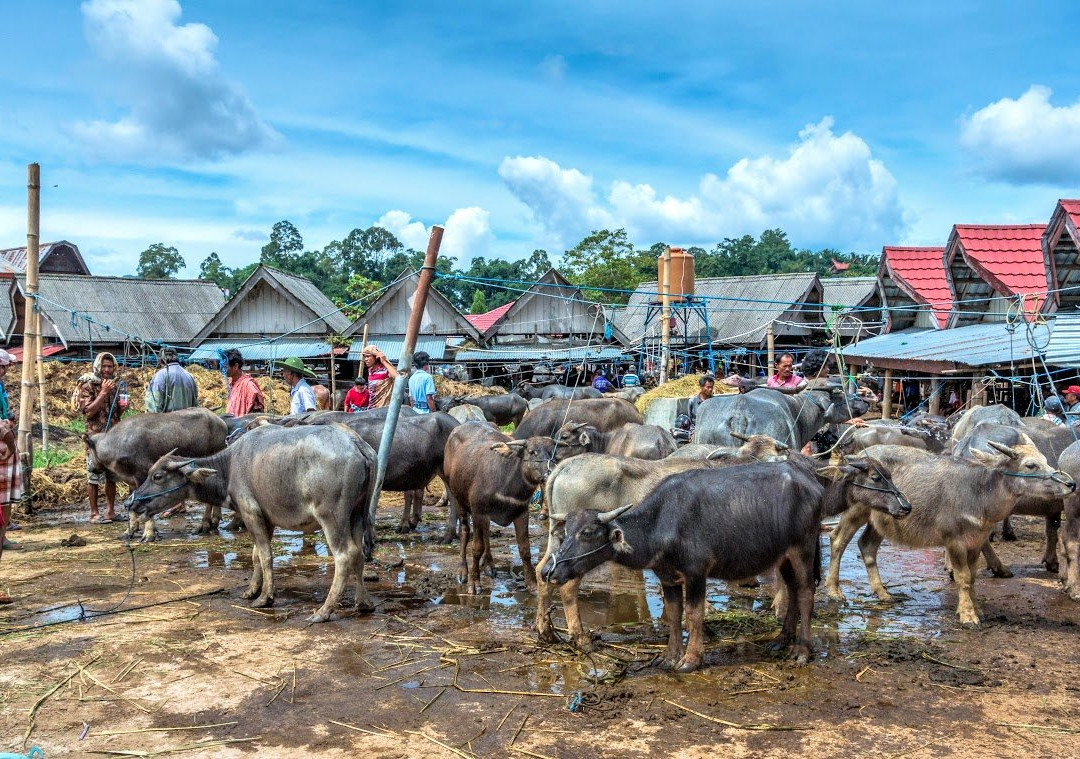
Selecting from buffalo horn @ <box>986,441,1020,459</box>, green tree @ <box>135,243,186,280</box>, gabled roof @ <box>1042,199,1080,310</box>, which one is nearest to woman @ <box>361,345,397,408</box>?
buffalo horn @ <box>986,441,1020,459</box>

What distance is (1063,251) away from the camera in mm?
15930

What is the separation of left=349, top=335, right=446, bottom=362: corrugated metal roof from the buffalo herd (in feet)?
51.7

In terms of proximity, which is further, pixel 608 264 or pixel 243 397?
pixel 608 264

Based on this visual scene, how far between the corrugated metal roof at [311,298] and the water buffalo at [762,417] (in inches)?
674

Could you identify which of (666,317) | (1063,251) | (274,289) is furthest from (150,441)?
(274,289)

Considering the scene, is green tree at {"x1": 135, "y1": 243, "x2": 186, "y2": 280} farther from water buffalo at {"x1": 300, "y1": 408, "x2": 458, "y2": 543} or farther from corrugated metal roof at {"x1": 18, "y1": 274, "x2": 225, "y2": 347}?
water buffalo at {"x1": 300, "y1": 408, "x2": 458, "y2": 543}

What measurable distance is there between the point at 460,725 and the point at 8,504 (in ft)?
17.6

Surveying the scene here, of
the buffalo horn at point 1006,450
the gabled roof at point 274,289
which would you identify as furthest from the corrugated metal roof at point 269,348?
the buffalo horn at point 1006,450

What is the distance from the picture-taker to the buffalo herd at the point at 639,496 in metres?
5.93

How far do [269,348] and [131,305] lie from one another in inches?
262

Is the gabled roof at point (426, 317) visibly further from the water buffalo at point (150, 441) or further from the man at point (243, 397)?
the water buffalo at point (150, 441)

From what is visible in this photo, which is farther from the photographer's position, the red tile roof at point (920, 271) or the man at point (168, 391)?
the red tile roof at point (920, 271)

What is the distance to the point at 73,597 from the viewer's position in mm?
7723

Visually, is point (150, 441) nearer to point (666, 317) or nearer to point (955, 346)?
point (666, 317)
